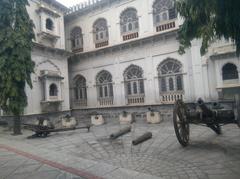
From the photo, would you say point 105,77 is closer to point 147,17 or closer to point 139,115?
point 139,115

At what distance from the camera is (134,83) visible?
15969mm

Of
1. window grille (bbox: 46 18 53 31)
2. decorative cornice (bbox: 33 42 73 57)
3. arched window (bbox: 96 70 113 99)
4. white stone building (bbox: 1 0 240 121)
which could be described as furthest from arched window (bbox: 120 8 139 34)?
window grille (bbox: 46 18 53 31)

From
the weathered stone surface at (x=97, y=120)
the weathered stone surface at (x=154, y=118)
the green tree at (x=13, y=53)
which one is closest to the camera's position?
the green tree at (x=13, y=53)

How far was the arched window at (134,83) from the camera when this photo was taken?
15680mm

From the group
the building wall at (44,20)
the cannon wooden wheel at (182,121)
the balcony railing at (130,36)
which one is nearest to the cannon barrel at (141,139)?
the cannon wooden wheel at (182,121)

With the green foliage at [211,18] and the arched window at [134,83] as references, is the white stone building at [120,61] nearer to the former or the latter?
the arched window at [134,83]

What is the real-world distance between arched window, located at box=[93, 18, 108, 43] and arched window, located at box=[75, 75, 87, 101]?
3.77 m

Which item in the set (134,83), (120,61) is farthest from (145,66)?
(120,61)

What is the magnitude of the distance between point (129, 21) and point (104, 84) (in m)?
5.45

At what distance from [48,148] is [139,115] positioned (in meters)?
8.62

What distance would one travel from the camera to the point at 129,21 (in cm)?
1617

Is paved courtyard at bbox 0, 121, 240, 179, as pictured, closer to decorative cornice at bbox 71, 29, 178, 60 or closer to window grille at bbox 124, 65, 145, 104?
window grille at bbox 124, 65, 145, 104

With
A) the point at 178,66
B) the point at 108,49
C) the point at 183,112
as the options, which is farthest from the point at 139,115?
the point at 183,112

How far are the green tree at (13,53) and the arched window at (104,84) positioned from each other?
733 cm
